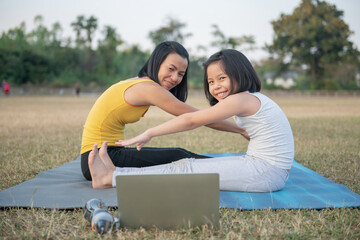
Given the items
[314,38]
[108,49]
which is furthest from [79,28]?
[314,38]

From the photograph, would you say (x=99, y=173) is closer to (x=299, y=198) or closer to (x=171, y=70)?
(x=171, y=70)

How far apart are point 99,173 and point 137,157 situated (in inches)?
15.9

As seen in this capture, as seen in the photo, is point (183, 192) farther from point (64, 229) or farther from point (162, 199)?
point (64, 229)

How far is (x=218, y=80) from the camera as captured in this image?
111 inches

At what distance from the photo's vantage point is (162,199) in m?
1.94

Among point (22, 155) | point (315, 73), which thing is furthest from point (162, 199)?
point (315, 73)

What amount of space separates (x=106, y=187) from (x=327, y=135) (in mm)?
5264

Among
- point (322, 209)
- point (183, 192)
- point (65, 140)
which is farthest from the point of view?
point (65, 140)

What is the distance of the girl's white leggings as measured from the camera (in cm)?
273

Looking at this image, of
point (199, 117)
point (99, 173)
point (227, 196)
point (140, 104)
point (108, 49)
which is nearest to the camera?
point (199, 117)

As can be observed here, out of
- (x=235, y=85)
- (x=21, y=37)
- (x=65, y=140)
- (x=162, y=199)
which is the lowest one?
(x=65, y=140)

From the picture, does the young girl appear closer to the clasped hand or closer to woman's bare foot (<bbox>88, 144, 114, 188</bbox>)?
woman's bare foot (<bbox>88, 144, 114, 188</bbox>)

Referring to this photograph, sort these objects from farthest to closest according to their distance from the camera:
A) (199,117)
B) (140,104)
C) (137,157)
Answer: (137,157)
(140,104)
(199,117)

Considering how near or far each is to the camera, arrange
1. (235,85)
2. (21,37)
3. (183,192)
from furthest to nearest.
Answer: (21,37), (235,85), (183,192)
